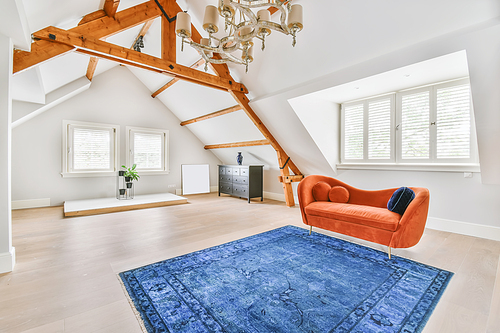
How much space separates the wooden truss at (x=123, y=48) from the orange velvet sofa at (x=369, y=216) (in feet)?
7.64

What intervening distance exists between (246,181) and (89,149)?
3953 mm

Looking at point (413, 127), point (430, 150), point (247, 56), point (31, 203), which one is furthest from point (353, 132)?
point (31, 203)

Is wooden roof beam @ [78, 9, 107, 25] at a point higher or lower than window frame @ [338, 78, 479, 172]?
higher

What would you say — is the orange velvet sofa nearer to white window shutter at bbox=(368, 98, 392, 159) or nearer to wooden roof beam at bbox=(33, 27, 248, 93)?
white window shutter at bbox=(368, 98, 392, 159)

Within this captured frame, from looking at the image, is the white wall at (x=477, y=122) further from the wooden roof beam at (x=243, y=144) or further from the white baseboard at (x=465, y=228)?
the wooden roof beam at (x=243, y=144)

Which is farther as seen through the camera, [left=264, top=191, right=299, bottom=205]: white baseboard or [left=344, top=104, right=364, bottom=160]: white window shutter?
[left=264, top=191, right=299, bottom=205]: white baseboard

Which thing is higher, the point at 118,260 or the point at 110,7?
the point at 110,7

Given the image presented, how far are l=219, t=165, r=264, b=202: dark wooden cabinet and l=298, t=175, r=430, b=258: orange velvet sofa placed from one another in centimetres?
257

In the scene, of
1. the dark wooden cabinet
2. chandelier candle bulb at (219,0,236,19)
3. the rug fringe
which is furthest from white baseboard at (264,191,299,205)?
chandelier candle bulb at (219,0,236,19)

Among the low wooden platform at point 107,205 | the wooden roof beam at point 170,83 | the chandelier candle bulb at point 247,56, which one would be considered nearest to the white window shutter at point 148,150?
the wooden roof beam at point 170,83

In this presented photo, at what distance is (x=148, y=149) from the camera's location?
6.61 meters

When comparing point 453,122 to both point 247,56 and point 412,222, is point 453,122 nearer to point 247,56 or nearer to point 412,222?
point 412,222

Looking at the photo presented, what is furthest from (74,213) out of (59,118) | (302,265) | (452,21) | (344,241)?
(452,21)

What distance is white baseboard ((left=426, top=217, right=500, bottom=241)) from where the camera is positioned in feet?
10.1
